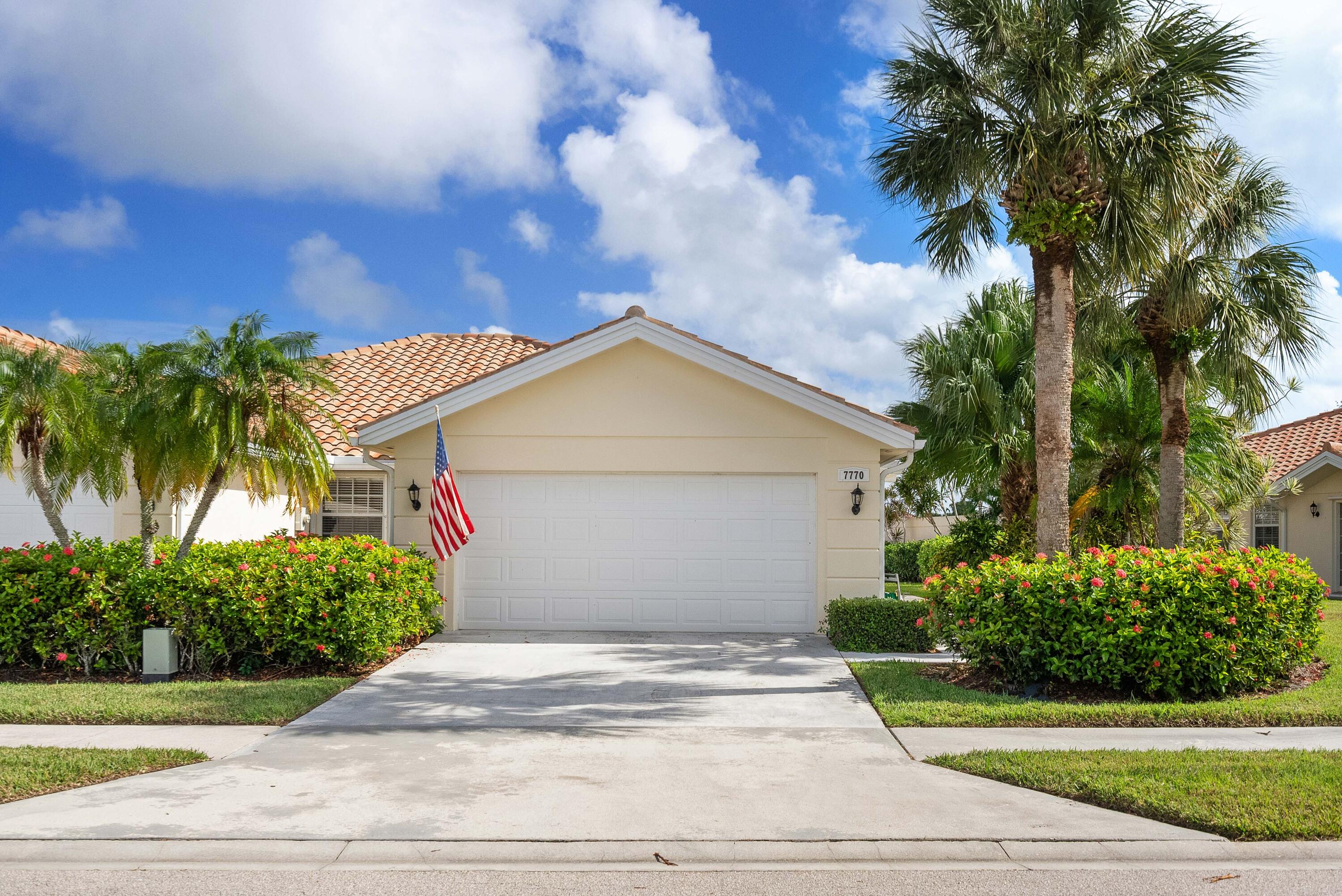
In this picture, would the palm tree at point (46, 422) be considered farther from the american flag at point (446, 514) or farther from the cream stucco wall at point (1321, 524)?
the cream stucco wall at point (1321, 524)

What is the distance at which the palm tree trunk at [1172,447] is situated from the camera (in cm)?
1324

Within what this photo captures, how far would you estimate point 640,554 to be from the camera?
1276 cm

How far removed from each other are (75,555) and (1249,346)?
15866 mm

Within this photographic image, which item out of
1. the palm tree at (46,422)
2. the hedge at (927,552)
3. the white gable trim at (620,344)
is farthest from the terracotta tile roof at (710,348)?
the hedge at (927,552)

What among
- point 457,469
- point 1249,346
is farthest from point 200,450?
point 1249,346

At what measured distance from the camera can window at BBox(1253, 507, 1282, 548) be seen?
24.1m

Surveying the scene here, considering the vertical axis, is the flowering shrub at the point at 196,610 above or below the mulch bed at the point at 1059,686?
above

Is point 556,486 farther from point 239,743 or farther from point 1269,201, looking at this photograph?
point 1269,201

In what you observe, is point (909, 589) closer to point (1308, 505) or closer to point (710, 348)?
point (1308, 505)

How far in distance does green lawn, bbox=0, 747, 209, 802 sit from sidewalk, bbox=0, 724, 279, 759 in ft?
0.49

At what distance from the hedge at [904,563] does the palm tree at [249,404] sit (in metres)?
21.5

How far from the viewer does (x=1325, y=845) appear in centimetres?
500

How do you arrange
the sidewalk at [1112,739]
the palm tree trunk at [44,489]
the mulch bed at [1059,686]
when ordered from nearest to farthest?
1. the sidewalk at [1112,739]
2. the mulch bed at [1059,686]
3. the palm tree trunk at [44,489]

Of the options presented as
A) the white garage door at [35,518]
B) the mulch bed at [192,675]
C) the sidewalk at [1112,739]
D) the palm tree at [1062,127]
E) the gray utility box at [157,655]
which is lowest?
the sidewalk at [1112,739]
